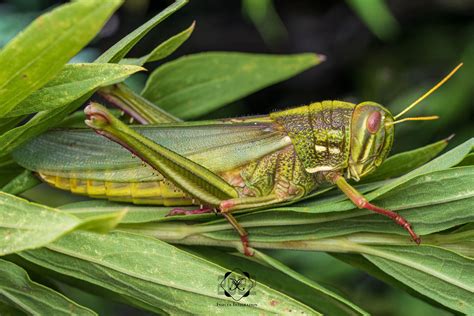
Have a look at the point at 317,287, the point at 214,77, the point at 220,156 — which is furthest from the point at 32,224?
the point at 214,77

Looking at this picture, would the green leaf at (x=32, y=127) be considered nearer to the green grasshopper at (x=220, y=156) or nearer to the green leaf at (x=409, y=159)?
Result: the green grasshopper at (x=220, y=156)

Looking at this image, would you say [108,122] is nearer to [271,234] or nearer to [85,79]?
[85,79]

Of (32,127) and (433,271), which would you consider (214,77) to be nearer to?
(32,127)

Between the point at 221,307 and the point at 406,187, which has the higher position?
the point at 406,187

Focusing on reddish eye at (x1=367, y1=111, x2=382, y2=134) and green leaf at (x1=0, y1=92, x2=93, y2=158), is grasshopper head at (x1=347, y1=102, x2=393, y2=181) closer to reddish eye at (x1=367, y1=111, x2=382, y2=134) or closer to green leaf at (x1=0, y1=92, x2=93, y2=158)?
reddish eye at (x1=367, y1=111, x2=382, y2=134)

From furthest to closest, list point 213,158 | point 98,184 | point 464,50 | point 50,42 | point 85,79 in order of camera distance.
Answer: point 464,50 < point 213,158 < point 98,184 < point 85,79 < point 50,42

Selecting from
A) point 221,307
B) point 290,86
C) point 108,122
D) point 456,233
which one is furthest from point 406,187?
point 290,86

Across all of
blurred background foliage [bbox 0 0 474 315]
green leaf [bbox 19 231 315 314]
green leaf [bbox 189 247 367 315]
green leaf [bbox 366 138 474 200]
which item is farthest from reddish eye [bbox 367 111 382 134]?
blurred background foliage [bbox 0 0 474 315]

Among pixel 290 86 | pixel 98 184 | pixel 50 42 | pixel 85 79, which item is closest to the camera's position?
pixel 50 42
